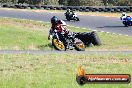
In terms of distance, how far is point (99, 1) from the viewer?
240 feet

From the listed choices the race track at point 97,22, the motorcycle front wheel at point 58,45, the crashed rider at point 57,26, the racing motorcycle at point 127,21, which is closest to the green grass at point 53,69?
the motorcycle front wheel at point 58,45

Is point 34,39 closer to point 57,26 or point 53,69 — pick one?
point 57,26

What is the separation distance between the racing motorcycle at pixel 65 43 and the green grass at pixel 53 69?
5.12 m

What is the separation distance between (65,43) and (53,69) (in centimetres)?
880

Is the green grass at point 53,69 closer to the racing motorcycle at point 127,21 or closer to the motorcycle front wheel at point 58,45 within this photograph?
the motorcycle front wheel at point 58,45

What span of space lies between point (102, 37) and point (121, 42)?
2.34 meters

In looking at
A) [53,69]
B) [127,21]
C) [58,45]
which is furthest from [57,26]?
[127,21]

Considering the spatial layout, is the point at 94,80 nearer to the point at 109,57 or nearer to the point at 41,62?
the point at 41,62

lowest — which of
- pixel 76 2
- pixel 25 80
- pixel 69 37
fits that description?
pixel 76 2

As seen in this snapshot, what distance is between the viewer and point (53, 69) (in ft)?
38.4

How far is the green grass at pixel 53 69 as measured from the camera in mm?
9219

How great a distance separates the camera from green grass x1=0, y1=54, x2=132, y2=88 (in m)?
9.22

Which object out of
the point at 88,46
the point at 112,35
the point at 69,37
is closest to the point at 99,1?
the point at 112,35

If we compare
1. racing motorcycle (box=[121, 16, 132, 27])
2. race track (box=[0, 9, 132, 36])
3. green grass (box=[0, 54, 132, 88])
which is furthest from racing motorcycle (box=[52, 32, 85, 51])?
racing motorcycle (box=[121, 16, 132, 27])
